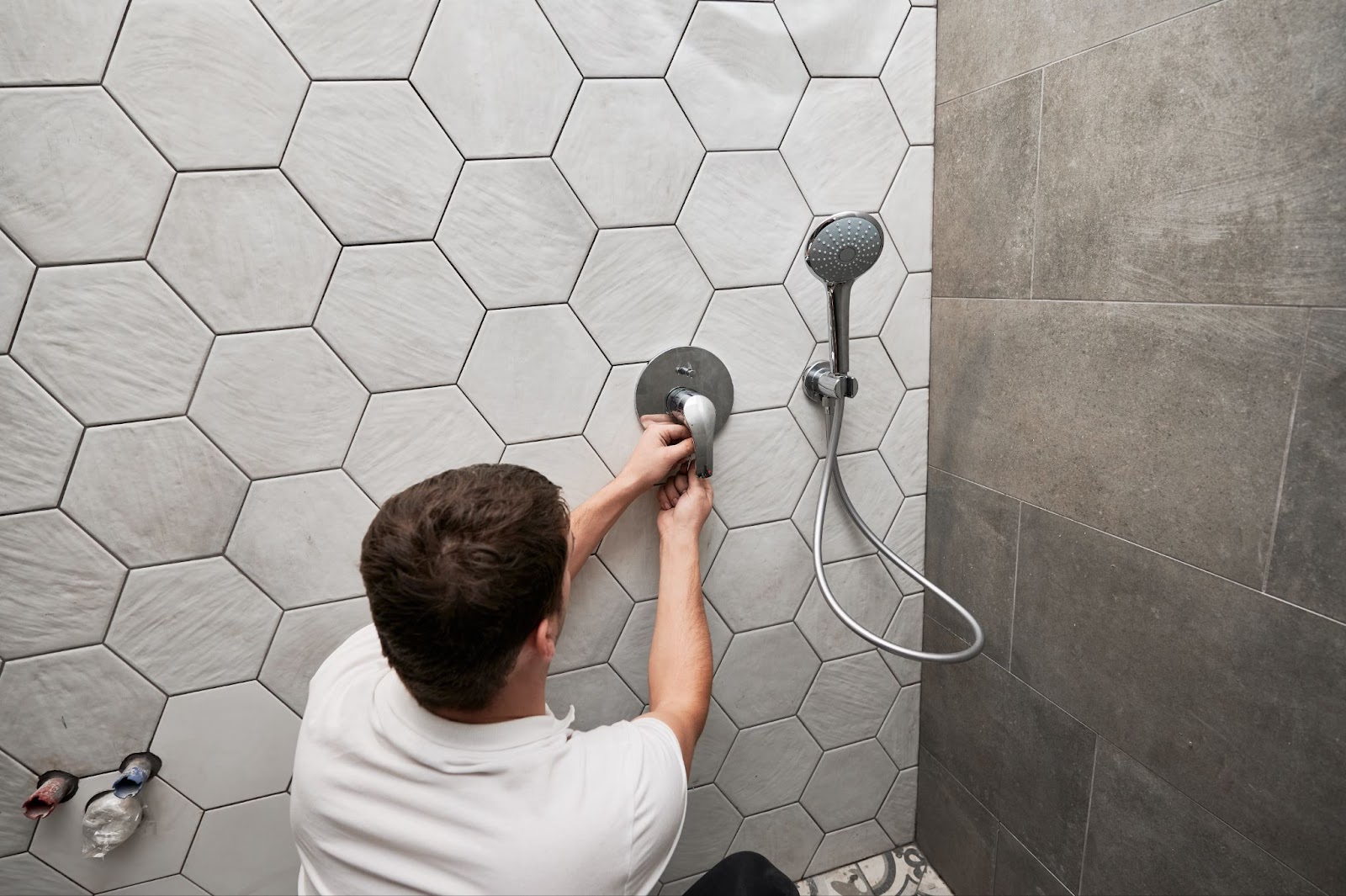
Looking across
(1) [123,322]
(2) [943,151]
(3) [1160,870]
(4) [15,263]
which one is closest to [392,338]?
(1) [123,322]

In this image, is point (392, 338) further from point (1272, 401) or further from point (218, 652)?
point (1272, 401)

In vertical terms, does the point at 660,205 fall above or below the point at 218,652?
above

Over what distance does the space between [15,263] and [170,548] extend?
0.39 metres

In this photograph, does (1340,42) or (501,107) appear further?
(501,107)

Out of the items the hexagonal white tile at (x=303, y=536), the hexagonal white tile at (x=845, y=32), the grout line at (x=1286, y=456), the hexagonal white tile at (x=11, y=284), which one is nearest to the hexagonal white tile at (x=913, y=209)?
the hexagonal white tile at (x=845, y=32)

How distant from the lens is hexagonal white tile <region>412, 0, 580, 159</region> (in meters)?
0.96

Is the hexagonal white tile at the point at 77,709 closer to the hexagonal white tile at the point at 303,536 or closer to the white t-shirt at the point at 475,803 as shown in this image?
the hexagonal white tile at the point at 303,536

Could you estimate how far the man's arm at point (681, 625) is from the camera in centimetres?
92

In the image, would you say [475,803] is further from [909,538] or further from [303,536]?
[909,538]

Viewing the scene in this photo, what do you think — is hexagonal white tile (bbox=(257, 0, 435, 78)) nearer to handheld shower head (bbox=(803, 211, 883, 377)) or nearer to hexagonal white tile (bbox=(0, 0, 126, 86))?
hexagonal white tile (bbox=(0, 0, 126, 86))

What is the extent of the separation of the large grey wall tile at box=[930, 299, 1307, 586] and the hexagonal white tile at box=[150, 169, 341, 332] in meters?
1.00

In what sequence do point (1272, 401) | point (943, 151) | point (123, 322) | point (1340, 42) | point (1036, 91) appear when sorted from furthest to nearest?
point (943, 151), point (1036, 91), point (123, 322), point (1272, 401), point (1340, 42)

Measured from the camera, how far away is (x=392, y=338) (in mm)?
1032

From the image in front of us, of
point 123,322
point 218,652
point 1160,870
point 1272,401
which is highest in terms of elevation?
point 123,322
